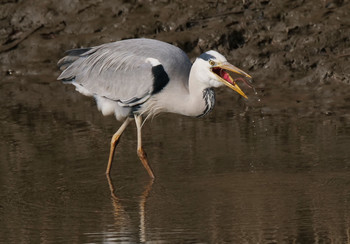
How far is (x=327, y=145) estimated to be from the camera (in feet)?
32.1

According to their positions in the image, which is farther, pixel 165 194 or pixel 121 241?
pixel 165 194

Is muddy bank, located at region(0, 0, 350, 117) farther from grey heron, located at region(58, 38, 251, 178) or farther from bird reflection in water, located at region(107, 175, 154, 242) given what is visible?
bird reflection in water, located at region(107, 175, 154, 242)

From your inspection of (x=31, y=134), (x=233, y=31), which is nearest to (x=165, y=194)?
(x=31, y=134)

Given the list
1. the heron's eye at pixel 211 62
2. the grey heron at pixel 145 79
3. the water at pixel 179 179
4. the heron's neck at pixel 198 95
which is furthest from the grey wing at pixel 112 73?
the heron's eye at pixel 211 62

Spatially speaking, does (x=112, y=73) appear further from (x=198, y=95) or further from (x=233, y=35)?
(x=233, y=35)

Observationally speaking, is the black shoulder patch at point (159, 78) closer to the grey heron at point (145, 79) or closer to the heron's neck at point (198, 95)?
the grey heron at point (145, 79)

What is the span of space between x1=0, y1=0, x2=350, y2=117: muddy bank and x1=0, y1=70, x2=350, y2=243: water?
797 mm

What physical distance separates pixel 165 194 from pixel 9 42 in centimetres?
705

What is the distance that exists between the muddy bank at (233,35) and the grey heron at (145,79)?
2.27 metres

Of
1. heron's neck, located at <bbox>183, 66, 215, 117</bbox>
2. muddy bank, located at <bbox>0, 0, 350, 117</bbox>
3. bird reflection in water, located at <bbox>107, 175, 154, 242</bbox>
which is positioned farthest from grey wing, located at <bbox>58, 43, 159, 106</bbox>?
muddy bank, located at <bbox>0, 0, 350, 117</bbox>

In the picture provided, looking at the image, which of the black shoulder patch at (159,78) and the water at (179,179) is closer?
the water at (179,179)

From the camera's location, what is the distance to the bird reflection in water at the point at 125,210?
24.6 feet

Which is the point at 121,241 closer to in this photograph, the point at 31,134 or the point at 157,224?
the point at 157,224

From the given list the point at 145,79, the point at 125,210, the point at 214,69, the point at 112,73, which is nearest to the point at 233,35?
the point at 112,73
